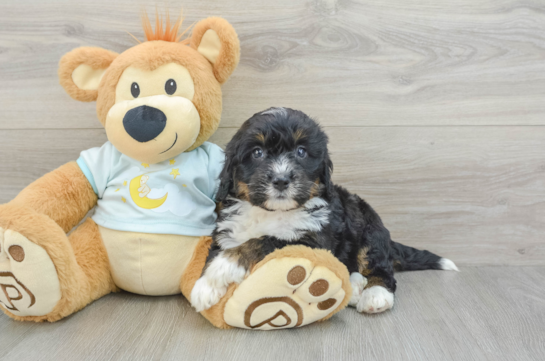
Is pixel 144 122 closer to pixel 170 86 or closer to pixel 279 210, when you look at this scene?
pixel 170 86

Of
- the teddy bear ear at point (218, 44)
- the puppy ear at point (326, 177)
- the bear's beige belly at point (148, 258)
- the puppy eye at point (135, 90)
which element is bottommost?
the bear's beige belly at point (148, 258)

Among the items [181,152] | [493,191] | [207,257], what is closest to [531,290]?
[493,191]

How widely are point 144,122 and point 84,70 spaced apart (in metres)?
0.47

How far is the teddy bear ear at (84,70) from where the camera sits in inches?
71.8

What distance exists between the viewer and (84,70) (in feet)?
6.10

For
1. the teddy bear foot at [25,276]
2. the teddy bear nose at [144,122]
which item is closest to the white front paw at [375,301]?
the teddy bear nose at [144,122]

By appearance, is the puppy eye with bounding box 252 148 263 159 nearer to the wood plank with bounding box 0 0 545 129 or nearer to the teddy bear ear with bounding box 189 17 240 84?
the teddy bear ear with bounding box 189 17 240 84

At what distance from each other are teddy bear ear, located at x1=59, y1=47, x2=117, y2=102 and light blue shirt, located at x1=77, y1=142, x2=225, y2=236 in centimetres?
27

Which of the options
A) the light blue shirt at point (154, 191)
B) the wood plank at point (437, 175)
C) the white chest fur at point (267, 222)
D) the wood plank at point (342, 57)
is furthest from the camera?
the wood plank at point (437, 175)

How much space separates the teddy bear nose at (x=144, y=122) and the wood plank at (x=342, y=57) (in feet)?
2.06

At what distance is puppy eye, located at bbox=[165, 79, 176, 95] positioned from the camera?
176cm

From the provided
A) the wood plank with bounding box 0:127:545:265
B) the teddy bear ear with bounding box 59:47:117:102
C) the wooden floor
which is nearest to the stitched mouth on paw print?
the wooden floor

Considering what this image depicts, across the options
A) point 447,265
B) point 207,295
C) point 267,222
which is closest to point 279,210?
point 267,222

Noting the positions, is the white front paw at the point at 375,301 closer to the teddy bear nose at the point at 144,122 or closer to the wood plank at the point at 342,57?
the wood plank at the point at 342,57
